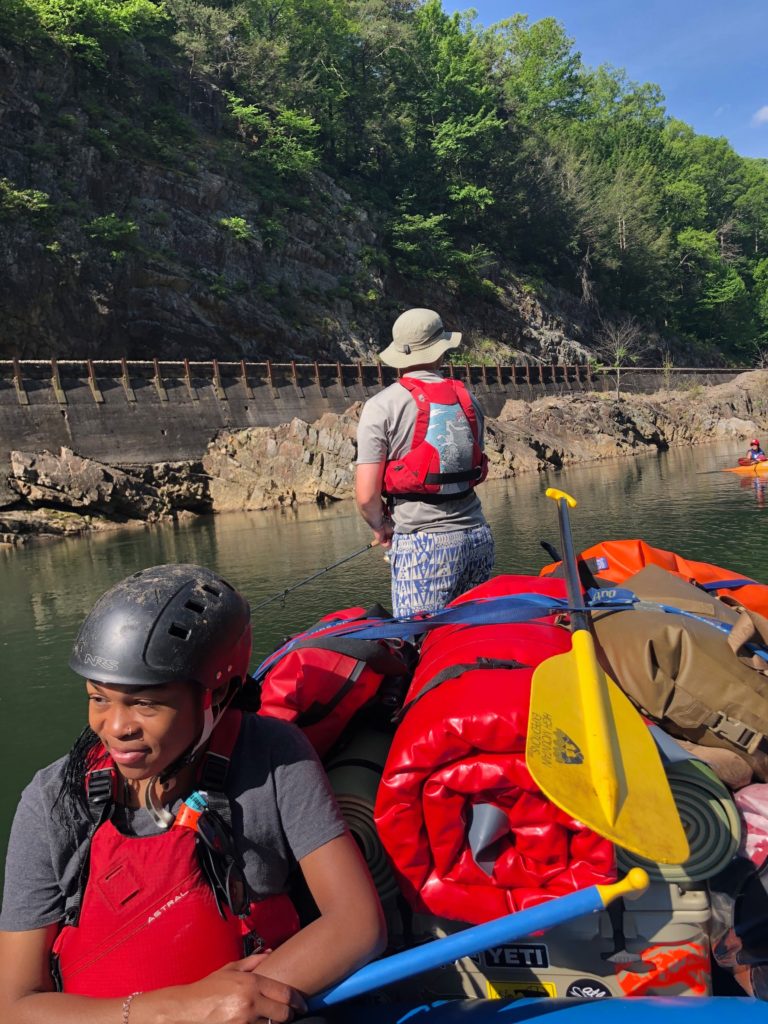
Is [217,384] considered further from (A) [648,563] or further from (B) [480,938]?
(B) [480,938]

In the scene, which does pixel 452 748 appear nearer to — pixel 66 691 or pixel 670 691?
pixel 670 691

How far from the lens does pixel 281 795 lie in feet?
5.20

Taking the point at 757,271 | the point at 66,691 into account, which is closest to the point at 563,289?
the point at 757,271

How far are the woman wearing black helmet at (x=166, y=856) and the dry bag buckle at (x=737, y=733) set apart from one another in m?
1.04

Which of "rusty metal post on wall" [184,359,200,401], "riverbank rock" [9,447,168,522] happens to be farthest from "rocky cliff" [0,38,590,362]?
"riverbank rock" [9,447,168,522]

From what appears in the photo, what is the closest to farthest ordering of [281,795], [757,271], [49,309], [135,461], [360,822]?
1. [281,795]
2. [360,822]
3. [135,461]
4. [49,309]
5. [757,271]

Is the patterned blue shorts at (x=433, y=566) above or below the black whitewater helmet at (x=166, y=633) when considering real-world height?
below

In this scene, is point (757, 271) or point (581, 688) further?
point (757, 271)

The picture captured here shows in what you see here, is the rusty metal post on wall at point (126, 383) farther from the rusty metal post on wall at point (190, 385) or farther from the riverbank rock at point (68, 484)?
the riverbank rock at point (68, 484)

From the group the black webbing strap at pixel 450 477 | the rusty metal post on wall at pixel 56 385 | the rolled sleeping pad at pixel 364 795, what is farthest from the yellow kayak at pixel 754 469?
the rusty metal post on wall at pixel 56 385

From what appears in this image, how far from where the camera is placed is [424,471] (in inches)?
124

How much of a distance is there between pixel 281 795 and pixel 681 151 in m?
81.7

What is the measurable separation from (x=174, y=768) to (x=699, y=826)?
1274 millimetres

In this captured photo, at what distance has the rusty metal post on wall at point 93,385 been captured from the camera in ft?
81.3
